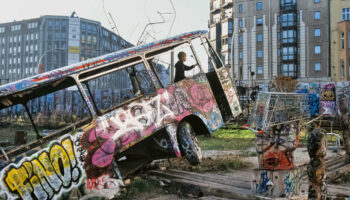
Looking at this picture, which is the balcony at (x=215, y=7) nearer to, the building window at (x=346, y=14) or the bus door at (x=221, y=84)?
the building window at (x=346, y=14)

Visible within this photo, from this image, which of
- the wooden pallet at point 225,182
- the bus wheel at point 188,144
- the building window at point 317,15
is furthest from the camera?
the building window at point 317,15

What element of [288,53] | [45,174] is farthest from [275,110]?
[288,53]

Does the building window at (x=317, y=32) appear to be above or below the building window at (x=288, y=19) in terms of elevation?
below

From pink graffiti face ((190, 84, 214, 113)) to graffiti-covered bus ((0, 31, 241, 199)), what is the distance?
1.0 inches

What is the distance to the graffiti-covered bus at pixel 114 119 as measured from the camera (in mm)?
5949

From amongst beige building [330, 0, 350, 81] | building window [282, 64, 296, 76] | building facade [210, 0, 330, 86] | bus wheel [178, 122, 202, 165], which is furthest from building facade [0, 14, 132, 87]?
bus wheel [178, 122, 202, 165]

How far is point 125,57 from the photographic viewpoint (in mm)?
7430

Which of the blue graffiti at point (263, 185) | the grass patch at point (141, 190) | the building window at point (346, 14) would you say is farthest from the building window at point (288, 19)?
the blue graffiti at point (263, 185)

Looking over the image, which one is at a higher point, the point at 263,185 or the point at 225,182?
the point at 263,185

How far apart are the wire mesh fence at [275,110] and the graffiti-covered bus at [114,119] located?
6.92ft

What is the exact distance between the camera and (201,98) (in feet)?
28.9

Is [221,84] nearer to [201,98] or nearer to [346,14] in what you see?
[201,98]

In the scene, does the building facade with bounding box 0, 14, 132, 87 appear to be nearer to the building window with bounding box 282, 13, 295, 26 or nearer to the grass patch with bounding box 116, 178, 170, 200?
the building window with bounding box 282, 13, 295, 26

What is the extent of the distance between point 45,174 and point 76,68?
2.01m
